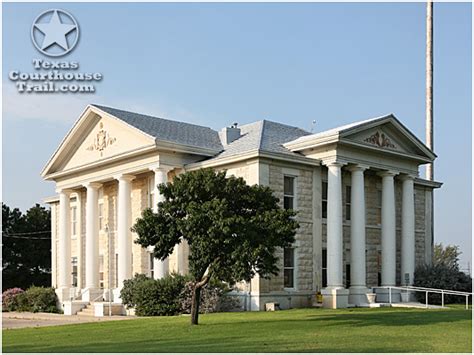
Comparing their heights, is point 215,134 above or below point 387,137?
above

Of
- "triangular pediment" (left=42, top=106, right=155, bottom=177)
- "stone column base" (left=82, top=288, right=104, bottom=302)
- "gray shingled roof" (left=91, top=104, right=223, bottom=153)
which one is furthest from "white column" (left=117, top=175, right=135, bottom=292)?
"gray shingled roof" (left=91, top=104, right=223, bottom=153)

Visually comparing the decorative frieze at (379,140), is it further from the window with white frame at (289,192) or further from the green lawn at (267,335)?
the green lawn at (267,335)

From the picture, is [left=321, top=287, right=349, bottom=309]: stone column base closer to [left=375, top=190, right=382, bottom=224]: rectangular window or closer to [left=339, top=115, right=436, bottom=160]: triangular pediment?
[left=375, top=190, right=382, bottom=224]: rectangular window

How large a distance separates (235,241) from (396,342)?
656cm

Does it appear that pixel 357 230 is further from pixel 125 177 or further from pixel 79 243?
pixel 79 243

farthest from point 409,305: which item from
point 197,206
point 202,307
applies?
point 197,206

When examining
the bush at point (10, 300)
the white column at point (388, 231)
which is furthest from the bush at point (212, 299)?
the bush at point (10, 300)

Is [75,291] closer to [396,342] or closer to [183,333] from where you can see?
[183,333]

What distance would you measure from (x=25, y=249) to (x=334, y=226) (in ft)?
120

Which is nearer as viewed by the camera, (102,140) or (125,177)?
(125,177)

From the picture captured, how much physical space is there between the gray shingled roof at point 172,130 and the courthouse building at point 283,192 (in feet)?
0.26

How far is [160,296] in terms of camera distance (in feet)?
104

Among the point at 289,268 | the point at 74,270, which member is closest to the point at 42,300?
the point at 74,270

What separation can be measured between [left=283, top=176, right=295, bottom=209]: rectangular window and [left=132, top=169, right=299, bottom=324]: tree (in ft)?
33.8
